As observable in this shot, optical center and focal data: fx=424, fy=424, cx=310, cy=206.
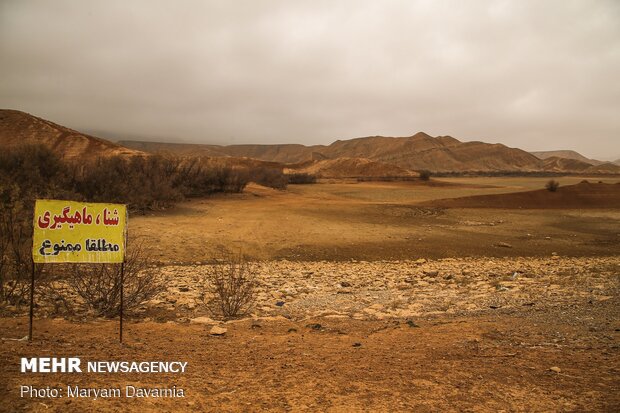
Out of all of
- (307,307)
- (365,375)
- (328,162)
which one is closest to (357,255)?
(307,307)

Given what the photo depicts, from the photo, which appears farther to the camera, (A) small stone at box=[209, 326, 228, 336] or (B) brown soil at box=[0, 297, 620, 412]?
(A) small stone at box=[209, 326, 228, 336]

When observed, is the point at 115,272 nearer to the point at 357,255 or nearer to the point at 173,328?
the point at 173,328

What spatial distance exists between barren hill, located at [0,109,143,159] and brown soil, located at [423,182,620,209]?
33582 millimetres

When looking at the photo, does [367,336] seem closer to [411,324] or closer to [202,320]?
[411,324]

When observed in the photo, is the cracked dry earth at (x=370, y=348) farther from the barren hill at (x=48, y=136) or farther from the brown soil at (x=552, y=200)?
the barren hill at (x=48, y=136)

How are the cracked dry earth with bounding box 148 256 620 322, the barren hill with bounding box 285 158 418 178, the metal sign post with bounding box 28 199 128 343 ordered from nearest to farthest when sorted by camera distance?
the metal sign post with bounding box 28 199 128 343
the cracked dry earth with bounding box 148 256 620 322
the barren hill with bounding box 285 158 418 178

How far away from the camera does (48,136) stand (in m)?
47.2

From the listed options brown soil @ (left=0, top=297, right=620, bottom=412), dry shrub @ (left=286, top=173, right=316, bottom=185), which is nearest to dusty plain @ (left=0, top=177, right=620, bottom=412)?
brown soil @ (left=0, top=297, right=620, bottom=412)

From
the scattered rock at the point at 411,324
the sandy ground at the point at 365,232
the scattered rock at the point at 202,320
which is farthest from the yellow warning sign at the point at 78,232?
the sandy ground at the point at 365,232

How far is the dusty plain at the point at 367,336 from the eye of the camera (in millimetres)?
3875

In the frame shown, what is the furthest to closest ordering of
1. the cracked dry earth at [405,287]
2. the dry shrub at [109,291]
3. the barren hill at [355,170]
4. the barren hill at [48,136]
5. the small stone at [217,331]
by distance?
the barren hill at [355,170]
the barren hill at [48,136]
the cracked dry earth at [405,287]
the dry shrub at [109,291]
the small stone at [217,331]

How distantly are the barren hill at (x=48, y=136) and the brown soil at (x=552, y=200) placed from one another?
3358cm

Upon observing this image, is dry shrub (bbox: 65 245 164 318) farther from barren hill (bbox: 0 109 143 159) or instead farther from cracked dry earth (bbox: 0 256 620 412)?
barren hill (bbox: 0 109 143 159)

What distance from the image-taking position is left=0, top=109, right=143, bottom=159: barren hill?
44625 millimetres
